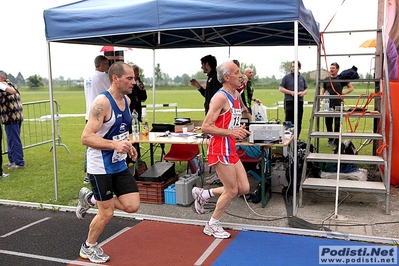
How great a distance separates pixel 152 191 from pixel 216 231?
65.2 inches

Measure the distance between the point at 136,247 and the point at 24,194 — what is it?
9.97 ft

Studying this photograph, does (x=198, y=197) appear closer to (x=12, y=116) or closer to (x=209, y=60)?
(x=209, y=60)

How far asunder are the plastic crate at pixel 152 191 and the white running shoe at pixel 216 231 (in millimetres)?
1447

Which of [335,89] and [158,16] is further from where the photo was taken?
[335,89]

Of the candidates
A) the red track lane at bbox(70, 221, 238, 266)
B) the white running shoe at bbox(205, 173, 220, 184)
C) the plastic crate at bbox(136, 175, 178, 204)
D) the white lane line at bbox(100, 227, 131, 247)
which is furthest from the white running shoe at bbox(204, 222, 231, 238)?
the white running shoe at bbox(205, 173, 220, 184)

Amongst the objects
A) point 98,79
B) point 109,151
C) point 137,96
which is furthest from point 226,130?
point 137,96

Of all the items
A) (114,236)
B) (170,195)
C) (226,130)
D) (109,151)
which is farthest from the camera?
(170,195)

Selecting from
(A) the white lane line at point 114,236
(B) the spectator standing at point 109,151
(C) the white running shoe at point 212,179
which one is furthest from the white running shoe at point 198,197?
(C) the white running shoe at point 212,179

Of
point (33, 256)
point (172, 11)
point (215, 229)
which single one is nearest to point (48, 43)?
point (172, 11)

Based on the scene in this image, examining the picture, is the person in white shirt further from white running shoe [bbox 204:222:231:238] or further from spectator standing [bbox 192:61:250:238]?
white running shoe [bbox 204:222:231:238]

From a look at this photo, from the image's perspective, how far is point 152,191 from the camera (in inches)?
234

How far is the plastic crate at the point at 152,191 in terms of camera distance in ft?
19.4

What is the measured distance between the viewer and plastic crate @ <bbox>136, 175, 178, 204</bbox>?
5.90m

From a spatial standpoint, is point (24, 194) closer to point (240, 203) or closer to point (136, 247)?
point (136, 247)
